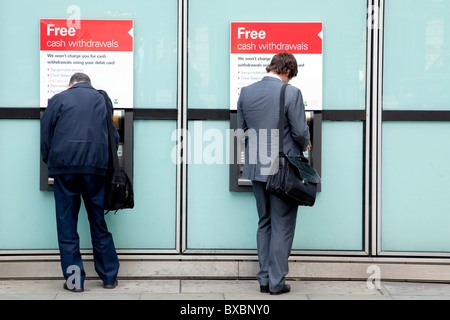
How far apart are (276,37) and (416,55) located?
3.89 feet

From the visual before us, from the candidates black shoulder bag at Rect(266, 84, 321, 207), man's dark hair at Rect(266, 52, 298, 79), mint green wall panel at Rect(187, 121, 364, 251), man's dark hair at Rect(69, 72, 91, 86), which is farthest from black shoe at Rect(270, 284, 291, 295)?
man's dark hair at Rect(69, 72, 91, 86)

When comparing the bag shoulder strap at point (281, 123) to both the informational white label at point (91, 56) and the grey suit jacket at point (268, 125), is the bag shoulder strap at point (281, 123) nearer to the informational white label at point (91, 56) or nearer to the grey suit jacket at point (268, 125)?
the grey suit jacket at point (268, 125)

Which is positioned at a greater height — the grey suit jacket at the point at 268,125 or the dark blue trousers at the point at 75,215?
the grey suit jacket at the point at 268,125

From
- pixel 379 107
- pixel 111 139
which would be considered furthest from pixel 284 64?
pixel 111 139

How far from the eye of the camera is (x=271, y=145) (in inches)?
218

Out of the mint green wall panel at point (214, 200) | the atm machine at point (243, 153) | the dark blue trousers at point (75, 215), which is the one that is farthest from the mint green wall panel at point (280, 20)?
the dark blue trousers at point (75, 215)

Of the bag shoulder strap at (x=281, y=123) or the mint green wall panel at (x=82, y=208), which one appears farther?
the mint green wall panel at (x=82, y=208)

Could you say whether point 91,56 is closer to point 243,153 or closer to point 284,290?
point 243,153

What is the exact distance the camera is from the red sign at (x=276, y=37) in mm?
6141

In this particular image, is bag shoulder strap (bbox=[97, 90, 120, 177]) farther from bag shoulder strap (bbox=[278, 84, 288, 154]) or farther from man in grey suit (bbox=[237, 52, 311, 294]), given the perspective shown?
bag shoulder strap (bbox=[278, 84, 288, 154])

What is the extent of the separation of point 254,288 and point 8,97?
255 centimetres

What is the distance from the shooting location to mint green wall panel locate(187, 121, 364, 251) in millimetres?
6227

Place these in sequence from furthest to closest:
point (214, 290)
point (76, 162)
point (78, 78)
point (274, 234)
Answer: point (214, 290) < point (78, 78) < point (274, 234) < point (76, 162)
